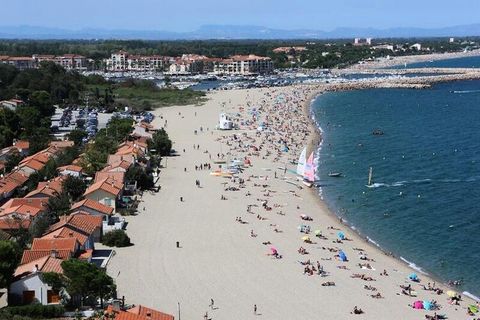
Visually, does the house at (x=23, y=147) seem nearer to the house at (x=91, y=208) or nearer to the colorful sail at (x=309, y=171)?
the house at (x=91, y=208)

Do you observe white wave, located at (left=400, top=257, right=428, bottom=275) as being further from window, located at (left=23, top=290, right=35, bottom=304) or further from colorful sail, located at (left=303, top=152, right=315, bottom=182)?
window, located at (left=23, top=290, right=35, bottom=304)

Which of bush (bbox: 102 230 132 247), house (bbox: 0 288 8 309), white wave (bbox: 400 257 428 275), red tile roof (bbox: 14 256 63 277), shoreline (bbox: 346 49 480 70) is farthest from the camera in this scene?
shoreline (bbox: 346 49 480 70)

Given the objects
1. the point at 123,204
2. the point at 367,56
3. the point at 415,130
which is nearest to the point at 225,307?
the point at 123,204

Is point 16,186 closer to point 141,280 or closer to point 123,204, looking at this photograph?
point 123,204

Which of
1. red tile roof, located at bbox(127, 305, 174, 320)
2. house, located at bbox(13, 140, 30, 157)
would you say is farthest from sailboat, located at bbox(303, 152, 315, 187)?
red tile roof, located at bbox(127, 305, 174, 320)

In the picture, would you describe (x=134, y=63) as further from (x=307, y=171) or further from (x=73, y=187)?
(x=73, y=187)

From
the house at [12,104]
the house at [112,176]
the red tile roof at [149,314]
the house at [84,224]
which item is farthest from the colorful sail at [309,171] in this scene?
the house at [12,104]

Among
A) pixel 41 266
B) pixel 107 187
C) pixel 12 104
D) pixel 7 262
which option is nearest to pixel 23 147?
pixel 107 187
